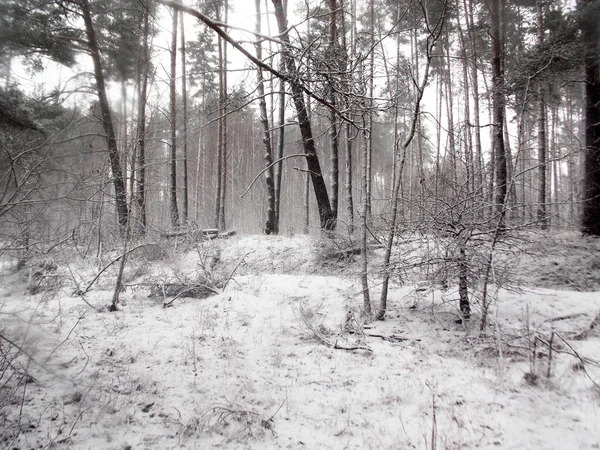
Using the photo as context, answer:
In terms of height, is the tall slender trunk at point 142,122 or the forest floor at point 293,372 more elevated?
the tall slender trunk at point 142,122

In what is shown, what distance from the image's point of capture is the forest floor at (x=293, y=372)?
2.27 m

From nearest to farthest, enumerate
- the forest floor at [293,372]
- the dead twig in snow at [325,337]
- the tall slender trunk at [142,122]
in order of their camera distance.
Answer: the forest floor at [293,372], the tall slender trunk at [142,122], the dead twig in snow at [325,337]

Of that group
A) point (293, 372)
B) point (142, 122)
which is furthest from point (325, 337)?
point (142, 122)

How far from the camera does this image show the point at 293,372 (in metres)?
3.40

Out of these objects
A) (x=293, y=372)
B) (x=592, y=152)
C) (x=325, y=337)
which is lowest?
(x=293, y=372)

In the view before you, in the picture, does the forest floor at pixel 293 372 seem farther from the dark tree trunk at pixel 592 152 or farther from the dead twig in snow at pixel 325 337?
the dark tree trunk at pixel 592 152

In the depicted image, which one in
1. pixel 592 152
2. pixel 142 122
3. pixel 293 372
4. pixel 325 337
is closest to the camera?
pixel 293 372

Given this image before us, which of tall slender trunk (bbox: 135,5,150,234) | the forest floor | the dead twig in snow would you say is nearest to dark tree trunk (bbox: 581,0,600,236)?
the forest floor

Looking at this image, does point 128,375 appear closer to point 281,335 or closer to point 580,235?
point 281,335

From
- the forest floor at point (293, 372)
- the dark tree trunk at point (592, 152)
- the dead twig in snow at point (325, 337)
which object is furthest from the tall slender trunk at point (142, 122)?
the dark tree trunk at point (592, 152)

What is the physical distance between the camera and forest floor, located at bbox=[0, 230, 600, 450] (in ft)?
7.45

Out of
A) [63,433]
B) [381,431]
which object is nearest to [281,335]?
[381,431]

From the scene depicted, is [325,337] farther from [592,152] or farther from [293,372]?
[592,152]

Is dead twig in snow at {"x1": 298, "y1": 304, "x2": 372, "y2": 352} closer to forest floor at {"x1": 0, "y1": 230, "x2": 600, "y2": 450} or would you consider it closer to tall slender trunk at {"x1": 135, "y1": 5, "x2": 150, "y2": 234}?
forest floor at {"x1": 0, "y1": 230, "x2": 600, "y2": 450}
